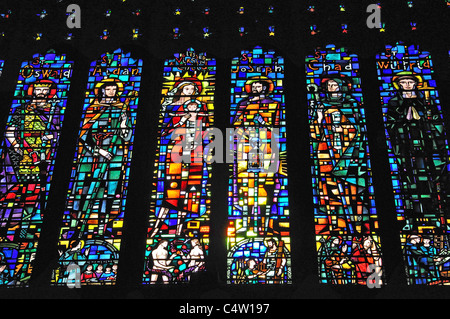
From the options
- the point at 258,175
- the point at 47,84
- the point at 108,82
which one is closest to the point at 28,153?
the point at 47,84

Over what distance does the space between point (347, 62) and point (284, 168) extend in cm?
212

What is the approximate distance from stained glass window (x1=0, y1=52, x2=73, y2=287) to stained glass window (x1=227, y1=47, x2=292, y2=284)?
2.47m

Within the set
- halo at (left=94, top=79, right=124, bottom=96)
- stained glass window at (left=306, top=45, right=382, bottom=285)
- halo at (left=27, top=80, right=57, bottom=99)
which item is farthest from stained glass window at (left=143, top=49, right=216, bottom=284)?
halo at (left=27, top=80, right=57, bottom=99)

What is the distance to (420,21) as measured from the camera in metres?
11.0

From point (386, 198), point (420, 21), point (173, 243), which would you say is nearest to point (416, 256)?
point (386, 198)

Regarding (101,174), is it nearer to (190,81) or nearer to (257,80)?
(190,81)

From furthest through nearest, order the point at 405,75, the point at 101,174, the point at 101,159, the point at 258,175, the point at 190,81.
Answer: the point at 190,81, the point at 405,75, the point at 101,159, the point at 101,174, the point at 258,175

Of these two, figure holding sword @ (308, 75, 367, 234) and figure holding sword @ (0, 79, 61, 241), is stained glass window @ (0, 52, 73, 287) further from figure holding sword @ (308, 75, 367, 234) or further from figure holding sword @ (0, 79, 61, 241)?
figure holding sword @ (308, 75, 367, 234)

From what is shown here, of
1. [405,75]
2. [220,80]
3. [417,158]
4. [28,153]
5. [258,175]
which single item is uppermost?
[405,75]

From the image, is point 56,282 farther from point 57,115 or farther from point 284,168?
point 284,168

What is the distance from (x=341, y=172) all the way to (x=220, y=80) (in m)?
2.25

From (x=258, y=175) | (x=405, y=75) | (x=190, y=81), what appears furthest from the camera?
(x=190, y=81)

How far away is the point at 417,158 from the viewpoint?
9.83 metres

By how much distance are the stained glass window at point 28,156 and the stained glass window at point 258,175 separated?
247cm
